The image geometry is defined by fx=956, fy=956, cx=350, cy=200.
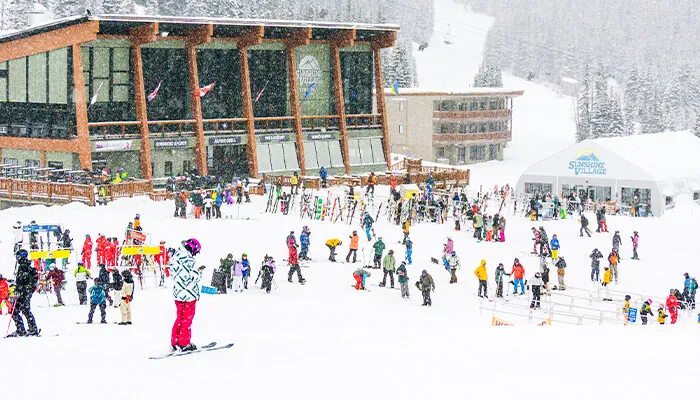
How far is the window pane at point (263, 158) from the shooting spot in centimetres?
4975

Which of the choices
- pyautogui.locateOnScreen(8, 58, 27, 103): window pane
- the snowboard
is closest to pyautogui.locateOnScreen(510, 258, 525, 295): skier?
the snowboard

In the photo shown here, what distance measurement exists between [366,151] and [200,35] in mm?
13390

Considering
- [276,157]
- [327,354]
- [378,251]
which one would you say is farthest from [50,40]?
[327,354]

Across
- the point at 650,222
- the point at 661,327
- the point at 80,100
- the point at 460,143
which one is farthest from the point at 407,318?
the point at 460,143

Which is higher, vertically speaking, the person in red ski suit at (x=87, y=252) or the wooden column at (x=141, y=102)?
the wooden column at (x=141, y=102)

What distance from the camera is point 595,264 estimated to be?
99.8ft

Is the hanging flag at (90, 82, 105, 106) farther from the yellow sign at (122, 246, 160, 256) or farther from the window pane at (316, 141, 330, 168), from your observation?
the yellow sign at (122, 246, 160, 256)

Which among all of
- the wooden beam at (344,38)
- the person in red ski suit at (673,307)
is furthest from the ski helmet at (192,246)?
the wooden beam at (344,38)

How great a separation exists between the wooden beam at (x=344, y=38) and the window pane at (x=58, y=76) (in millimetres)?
15493

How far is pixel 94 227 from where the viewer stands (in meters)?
31.0

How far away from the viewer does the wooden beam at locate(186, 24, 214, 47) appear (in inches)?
1804

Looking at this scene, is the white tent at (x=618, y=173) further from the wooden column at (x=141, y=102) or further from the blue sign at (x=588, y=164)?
the wooden column at (x=141, y=102)

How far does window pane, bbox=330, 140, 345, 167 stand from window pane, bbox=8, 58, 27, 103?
54.2ft

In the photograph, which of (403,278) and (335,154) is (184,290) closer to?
(403,278)
